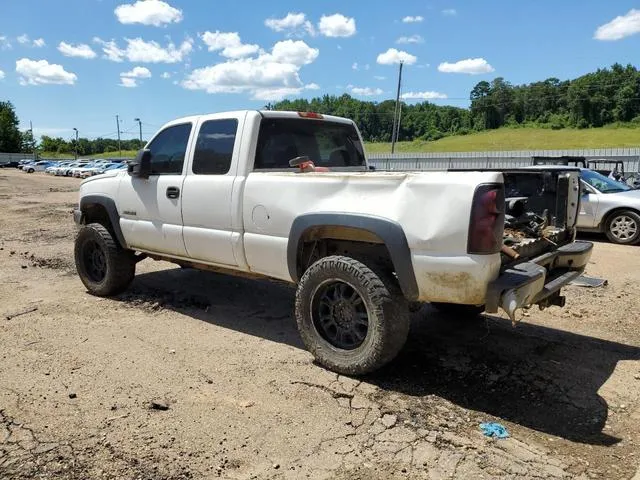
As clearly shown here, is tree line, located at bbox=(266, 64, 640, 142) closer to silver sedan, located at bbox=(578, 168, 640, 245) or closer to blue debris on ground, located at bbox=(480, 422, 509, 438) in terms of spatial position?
silver sedan, located at bbox=(578, 168, 640, 245)

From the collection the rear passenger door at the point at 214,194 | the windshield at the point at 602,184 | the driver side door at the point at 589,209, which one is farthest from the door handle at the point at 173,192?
the windshield at the point at 602,184

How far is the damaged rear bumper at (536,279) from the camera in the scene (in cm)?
344

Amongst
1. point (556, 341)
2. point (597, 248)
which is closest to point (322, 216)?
point (556, 341)

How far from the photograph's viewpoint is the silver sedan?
1066 centimetres

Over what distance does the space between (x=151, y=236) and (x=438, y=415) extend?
3507 mm

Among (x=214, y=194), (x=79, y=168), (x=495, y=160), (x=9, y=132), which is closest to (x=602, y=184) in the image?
(x=214, y=194)

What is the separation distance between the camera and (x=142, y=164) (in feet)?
18.4

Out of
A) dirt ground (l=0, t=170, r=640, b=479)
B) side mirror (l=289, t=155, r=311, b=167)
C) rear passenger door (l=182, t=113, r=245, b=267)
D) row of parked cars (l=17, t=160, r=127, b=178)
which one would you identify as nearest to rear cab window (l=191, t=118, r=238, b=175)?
rear passenger door (l=182, t=113, r=245, b=267)

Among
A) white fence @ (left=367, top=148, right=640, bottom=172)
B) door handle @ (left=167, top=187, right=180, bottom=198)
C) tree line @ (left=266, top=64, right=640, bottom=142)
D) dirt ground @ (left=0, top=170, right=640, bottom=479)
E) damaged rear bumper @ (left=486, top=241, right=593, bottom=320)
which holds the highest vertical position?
tree line @ (left=266, top=64, right=640, bottom=142)

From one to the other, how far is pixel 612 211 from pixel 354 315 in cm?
886

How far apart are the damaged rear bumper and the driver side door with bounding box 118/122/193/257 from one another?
310cm

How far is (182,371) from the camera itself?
14.0 ft

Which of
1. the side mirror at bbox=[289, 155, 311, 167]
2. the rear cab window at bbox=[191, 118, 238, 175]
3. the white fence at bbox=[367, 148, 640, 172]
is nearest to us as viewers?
the side mirror at bbox=[289, 155, 311, 167]

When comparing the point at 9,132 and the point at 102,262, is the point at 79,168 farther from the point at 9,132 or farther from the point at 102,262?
the point at 9,132
